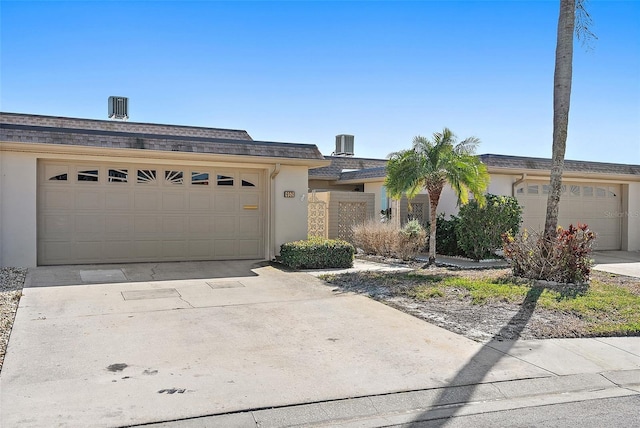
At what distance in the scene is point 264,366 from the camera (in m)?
5.38

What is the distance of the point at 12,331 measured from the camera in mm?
6387

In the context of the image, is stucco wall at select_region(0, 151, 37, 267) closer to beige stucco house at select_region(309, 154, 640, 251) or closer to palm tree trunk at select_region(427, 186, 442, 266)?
palm tree trunk at select_region(427, 186, 442, 266)

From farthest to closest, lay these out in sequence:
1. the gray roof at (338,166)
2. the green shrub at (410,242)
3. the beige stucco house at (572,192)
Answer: the gray roof at (338,166) → the beige stucco house at (572,192) → the green shrub at (410,242)

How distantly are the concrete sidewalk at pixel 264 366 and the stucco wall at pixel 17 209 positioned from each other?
3342 mm

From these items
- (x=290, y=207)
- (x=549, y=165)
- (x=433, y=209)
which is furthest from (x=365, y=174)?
(x=549, y=165)

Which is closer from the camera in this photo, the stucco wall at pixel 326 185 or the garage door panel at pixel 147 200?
the garage door panel at pixel 147 200

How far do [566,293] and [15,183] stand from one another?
11174mm

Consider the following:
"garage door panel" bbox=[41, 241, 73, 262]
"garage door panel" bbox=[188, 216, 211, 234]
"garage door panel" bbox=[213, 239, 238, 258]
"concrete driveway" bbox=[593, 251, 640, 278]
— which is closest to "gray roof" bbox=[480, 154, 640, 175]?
"concrete driveway" bbox=[593, 251, 640, 278]

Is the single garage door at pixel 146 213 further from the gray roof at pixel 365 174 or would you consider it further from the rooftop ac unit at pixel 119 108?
the rooftop ac unit at pixel 119 108

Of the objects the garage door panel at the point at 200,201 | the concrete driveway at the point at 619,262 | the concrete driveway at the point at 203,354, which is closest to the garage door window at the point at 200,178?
the garage door panel at the point at 200,201

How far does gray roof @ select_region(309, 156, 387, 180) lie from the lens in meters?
20.1

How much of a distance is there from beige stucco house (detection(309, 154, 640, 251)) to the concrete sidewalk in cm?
922

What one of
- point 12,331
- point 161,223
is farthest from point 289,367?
point 161,223

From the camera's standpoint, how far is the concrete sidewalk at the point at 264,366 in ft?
14.2
